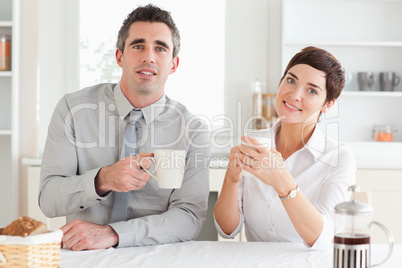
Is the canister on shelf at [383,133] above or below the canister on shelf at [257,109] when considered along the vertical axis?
below

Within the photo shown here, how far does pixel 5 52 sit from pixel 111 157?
6.26ft

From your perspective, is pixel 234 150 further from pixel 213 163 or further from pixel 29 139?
pixel 29 139

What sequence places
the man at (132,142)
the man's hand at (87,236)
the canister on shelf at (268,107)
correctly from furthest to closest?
the canister on shelf at (268,107), the man at (132,142), the man's hand at (87,236)

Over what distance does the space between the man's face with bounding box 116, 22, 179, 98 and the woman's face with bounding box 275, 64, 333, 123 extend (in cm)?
41

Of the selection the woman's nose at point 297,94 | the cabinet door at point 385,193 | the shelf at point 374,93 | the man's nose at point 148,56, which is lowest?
the cabinet door at point 385,193

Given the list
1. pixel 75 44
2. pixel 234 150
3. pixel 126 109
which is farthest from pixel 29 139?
pixel 234 150

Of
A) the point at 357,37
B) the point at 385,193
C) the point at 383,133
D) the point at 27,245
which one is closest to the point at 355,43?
the point at 357,37

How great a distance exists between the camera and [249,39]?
3.42m

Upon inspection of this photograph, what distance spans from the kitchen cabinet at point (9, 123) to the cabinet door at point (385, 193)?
6.83 feet

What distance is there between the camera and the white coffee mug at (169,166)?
125cm

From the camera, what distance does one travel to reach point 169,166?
4.20ft

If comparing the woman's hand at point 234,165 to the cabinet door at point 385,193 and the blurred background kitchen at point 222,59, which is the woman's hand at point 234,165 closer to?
the cabinet door at point 385,193

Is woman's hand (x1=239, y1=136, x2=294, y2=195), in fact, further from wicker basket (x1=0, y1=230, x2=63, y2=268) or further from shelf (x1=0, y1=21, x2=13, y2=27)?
shelf (x1=0, y1=21, x2=13, y2=27)

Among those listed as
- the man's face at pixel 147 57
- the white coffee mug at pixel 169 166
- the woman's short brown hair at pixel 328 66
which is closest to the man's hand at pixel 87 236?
the white coffee mug at pixel 169 166
